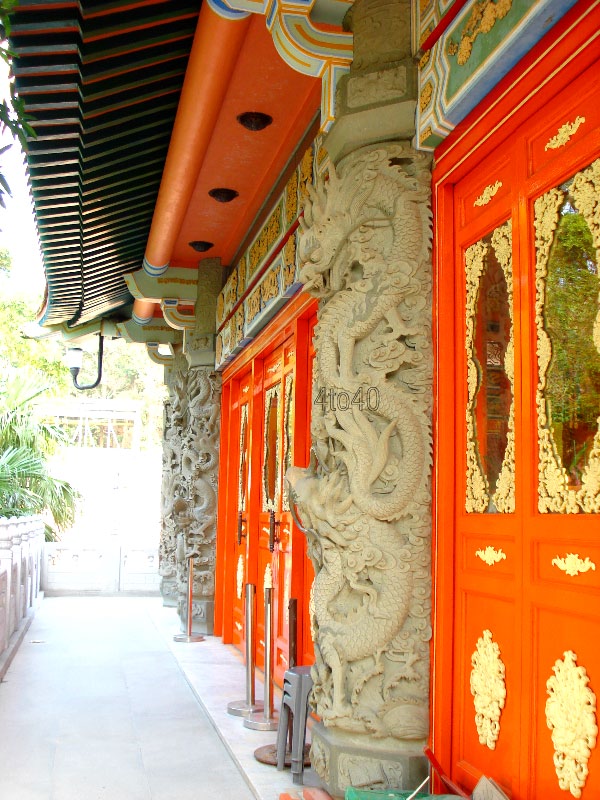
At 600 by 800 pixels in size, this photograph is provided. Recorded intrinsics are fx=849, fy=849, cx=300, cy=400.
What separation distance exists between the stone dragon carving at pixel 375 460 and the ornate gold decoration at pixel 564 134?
A: 0.69 meters

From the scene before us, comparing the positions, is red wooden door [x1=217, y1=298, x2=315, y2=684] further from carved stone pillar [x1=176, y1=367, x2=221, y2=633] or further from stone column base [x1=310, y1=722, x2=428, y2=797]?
stone column base [x1=310, y1=722, x2=428, y2=797]

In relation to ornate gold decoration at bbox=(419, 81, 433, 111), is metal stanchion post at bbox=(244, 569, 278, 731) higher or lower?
lower

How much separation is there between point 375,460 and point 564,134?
3.92 feet

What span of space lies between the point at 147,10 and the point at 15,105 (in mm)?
2129

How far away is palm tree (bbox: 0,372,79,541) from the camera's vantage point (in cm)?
1121

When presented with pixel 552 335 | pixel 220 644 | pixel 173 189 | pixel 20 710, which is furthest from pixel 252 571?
pixel 552 335

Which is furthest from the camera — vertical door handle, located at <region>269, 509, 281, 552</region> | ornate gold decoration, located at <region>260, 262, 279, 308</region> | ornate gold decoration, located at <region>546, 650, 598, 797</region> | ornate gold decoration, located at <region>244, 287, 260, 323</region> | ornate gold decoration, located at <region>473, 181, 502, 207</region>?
ornate gold decoration, located at <region>244, 287, 260, 323</region>

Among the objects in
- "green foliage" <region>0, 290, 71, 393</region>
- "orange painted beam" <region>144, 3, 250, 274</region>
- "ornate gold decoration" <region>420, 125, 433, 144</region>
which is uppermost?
"green foliage" <region>0, 290, 71, 393</region>

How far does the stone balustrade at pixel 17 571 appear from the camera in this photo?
6.58 m

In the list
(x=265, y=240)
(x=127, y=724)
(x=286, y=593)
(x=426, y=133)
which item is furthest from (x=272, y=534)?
(x=426, y=133)

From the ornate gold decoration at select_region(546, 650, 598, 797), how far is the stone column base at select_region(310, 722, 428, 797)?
2.47ft

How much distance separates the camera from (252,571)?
6.55m

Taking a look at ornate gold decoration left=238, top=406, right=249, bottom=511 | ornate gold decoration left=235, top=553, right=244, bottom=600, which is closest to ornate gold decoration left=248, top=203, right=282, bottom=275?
ornate gold decoration left=238, top=406, right=249, bottom=511

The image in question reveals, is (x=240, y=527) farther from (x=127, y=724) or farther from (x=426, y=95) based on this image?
(x=426, y=95)
